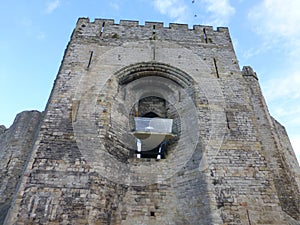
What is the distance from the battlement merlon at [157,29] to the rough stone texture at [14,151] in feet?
12.4

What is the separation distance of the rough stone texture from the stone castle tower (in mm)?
35

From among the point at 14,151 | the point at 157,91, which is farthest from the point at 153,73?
the point at 14,151

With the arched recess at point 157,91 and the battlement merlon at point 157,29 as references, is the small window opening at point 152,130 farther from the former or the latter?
the battlement merlon at point 157,29

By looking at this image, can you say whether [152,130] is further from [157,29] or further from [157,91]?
[157,29]

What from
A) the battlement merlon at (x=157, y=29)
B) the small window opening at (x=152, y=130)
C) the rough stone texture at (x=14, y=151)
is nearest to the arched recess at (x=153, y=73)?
the small window opening at (x=152, y=130)

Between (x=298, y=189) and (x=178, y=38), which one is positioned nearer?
(x=298, y=189)

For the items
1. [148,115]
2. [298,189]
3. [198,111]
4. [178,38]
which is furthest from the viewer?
[178,38]

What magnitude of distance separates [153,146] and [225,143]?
224cm

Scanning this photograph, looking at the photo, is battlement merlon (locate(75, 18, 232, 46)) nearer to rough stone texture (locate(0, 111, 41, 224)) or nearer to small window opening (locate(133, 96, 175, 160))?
small window opening (locate(133, 96, 175, 160))

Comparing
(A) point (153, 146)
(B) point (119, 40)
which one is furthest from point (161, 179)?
(B) point (119, 40)

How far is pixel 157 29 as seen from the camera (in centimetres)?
828

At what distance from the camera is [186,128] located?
6.19 m

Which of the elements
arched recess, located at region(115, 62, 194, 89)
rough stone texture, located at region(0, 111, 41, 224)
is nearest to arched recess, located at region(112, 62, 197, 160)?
arched recess, located at region(115, 62, 194, 89)

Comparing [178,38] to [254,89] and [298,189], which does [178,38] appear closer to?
[254,89]
